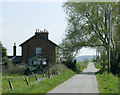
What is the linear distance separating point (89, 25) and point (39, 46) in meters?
17.0

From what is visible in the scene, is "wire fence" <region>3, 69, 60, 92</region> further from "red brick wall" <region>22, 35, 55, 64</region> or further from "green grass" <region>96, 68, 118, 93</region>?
"red brick wall" <region>22, 35, 55, 64</region>

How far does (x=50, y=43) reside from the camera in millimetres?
51438

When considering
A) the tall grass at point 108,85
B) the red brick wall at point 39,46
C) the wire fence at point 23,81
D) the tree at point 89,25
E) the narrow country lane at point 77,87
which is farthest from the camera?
the red brick wall at point 39,46

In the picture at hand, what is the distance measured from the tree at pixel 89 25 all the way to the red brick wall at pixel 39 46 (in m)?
11.8

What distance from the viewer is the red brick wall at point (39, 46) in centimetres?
5134

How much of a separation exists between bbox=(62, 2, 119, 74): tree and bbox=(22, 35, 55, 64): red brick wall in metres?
11.8

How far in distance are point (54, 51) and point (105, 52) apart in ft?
49.7

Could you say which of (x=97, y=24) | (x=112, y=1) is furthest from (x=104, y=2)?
(x=97, y=24)

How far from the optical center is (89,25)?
37.7 metres

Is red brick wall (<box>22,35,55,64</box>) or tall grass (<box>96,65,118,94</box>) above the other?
red brick wall (<box>22,35,55,64</box>)

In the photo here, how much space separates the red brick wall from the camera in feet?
168

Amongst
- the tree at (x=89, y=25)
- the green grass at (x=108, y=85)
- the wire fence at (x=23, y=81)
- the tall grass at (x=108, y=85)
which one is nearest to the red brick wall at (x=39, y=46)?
the tree at (x=89, y=25)

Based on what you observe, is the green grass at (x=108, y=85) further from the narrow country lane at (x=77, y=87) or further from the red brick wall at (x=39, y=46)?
the red brick wall at (x=39, y=46)

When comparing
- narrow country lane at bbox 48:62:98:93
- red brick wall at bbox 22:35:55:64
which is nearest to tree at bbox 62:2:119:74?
red brick wall at bbox 22:35:55:64
